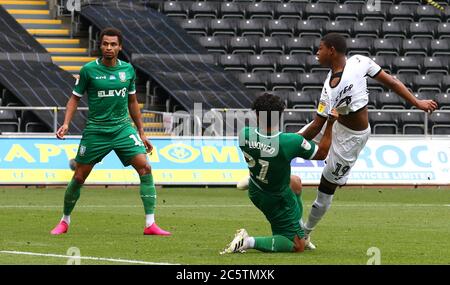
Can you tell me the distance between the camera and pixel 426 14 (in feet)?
131

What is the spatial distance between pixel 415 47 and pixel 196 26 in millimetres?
6884

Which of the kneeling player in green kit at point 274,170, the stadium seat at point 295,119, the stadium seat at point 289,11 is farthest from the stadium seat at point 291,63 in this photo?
the kneeling player in green kit at point 274,170

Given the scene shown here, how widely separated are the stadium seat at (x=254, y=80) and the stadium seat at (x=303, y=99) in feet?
3.46

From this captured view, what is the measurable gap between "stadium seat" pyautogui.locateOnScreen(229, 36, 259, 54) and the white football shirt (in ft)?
76.6

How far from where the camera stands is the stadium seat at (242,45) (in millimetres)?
36875

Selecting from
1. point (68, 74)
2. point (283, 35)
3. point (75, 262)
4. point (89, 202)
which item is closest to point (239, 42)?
point (283, 35)

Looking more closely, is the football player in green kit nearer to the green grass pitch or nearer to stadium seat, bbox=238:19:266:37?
the green grass pitch

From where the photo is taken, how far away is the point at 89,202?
22.2 metres

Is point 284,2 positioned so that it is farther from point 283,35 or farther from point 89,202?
point 89,202

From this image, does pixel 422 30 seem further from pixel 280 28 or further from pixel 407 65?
pixel 280 28

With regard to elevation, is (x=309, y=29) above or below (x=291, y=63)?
above

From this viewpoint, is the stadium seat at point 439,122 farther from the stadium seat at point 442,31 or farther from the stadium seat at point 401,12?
the stadium seat at point 401,12

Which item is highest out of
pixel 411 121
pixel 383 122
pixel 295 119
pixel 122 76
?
pixel 122 76

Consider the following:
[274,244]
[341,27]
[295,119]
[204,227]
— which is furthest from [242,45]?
[274,244]
